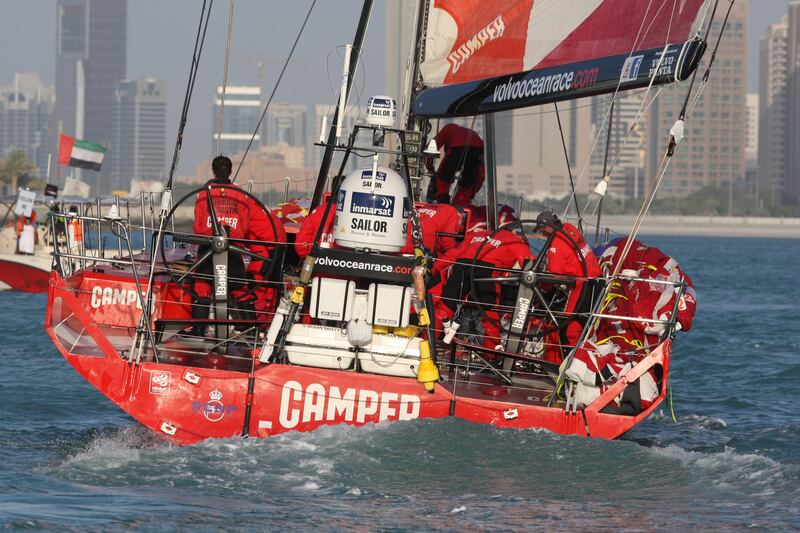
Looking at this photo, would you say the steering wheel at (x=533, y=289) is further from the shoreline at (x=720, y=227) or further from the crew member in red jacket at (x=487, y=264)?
the shoreline at (x=720, y=227)

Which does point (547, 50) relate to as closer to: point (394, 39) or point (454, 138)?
point (454, 138)

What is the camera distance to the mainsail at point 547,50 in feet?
28.2

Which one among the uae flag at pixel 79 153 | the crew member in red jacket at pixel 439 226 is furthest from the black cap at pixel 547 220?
the uae flag at pixel 79 153

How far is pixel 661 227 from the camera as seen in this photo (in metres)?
133

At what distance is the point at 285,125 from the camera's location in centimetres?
17362

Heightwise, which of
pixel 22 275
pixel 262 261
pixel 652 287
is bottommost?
pixel 22 275

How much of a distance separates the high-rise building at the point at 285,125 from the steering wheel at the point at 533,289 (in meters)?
148

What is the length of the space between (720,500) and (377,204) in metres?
3.05

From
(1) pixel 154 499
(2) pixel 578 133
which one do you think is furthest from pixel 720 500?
(2) pixel 578 133

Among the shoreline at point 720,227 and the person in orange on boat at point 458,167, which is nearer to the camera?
the person in orange on boat at point 458,167

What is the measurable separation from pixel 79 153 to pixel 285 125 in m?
135

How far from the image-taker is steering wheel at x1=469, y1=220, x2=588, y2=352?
906 cm

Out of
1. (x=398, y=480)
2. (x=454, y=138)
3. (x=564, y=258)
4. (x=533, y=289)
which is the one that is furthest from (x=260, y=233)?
(x=454, y=138)

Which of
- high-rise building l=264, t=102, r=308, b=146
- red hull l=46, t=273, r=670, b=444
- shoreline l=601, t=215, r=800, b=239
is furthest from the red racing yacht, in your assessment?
high-rise building l=264, t=102, r=308, b=146
